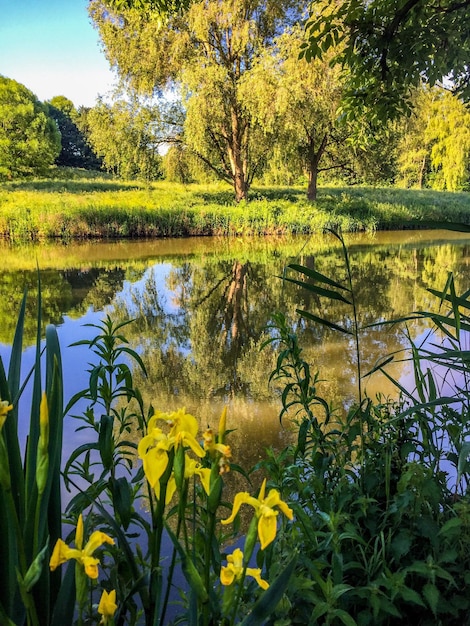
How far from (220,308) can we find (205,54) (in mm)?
12391

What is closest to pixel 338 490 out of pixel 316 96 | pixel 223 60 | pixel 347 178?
pixel 316 96

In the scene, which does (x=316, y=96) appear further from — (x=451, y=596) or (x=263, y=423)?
(x=451, y=596)

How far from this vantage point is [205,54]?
15570 millimetres

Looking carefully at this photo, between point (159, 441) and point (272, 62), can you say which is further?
point (272, 62)

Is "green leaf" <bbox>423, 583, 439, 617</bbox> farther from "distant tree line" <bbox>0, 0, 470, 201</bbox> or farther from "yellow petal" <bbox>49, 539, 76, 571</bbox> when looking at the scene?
"distant tree line" <bbox>0, 0, 470, 201</bbox>

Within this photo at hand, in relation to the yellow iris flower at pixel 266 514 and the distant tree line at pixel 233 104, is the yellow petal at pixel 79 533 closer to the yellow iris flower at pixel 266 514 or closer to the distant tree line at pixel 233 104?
the yellow iris flower at pixel 266 514

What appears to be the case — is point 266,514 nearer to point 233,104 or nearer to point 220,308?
point 220,308

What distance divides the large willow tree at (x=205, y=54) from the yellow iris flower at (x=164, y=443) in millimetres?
14366

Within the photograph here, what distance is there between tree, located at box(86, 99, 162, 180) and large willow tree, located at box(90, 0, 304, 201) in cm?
73

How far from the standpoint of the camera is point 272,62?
13.5 metres

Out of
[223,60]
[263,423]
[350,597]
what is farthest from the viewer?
[223,60]

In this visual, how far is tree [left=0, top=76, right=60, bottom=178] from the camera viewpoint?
23.9 m

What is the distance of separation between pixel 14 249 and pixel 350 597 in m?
11.8

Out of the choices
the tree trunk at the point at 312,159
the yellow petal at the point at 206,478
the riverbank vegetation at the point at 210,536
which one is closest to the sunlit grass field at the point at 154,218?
the tree trunk at the point at 312,159
